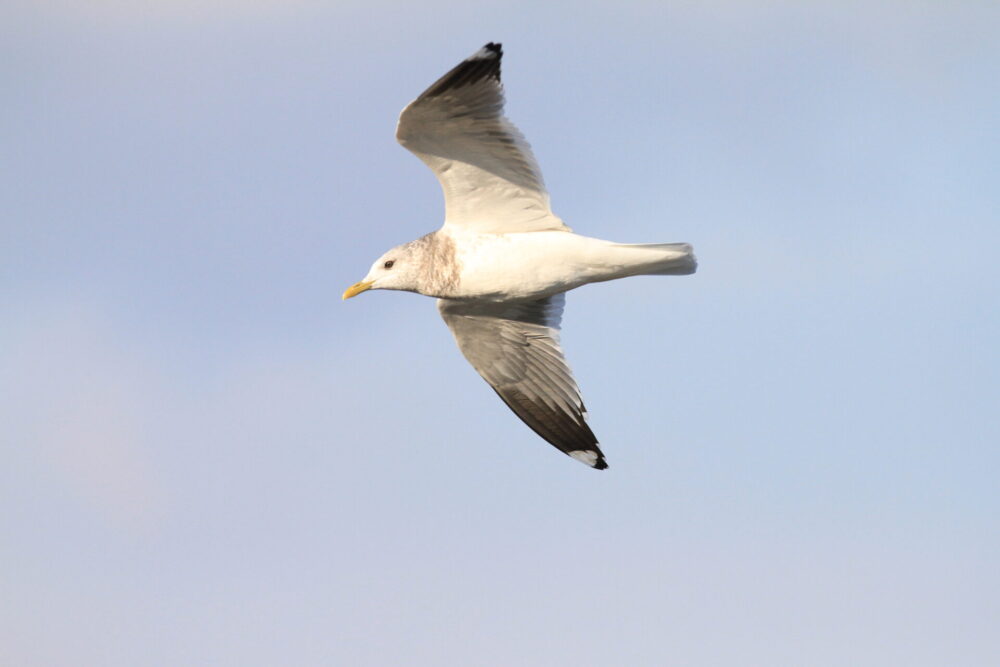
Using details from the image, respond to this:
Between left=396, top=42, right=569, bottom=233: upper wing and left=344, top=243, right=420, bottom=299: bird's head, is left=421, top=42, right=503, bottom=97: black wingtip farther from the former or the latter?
left=344, top=243, right=420, bottom=299: bird's head

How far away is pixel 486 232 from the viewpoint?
1079cm

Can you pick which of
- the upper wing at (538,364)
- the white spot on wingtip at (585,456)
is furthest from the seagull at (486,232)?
the white spot on wingtip at (585,456)

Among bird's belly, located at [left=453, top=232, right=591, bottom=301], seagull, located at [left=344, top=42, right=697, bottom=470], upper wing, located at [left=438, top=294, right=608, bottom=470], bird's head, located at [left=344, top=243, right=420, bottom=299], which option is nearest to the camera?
seagull, located at [left=344, top=42, right=697, bottom=470]

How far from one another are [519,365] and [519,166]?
219 centimetres

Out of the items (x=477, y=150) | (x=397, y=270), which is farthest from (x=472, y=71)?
(x=397, y=270)

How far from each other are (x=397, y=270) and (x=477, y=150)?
125cm

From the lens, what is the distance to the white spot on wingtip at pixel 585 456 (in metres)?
11.9

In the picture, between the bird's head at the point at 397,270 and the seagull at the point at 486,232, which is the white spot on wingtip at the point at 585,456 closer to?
the seagull at the point at 486,232

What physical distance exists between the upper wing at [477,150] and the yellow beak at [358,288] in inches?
33.1

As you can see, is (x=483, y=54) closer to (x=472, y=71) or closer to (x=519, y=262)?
(x=472, y=71)

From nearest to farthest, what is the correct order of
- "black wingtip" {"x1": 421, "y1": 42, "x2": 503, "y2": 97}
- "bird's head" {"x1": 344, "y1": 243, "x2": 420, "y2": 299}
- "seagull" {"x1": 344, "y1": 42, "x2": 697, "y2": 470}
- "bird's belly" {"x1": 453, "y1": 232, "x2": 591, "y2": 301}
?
"black wingtip" {"x1": 421, "y1": 42, "x2": 503, "y2": 97} < "seagull" {"x1": 344, "y1": 42, "x2": 697, "y2": 470} < "bird's belly" {"x1": 453, "y1": 232, "x2": 591, "y2": 301} < "bird's head" {"x1": 344, "y1": 243, "x2": 420, "y2": 299}

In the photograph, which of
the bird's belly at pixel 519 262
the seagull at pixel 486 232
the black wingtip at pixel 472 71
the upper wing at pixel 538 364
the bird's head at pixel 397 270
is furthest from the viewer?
the upper wing at pixel 538 364

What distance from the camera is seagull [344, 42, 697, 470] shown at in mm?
9977

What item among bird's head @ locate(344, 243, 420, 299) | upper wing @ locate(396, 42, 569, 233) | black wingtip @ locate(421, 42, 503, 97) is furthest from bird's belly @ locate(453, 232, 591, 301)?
black wingtip @ locate(421, 42, 503, 97)
